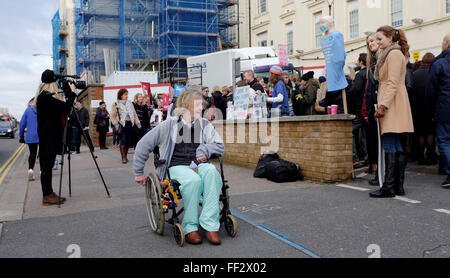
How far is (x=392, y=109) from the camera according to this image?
555cm

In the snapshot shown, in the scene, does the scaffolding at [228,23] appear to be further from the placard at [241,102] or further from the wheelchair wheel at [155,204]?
the wheelchair wheel at [155,204]

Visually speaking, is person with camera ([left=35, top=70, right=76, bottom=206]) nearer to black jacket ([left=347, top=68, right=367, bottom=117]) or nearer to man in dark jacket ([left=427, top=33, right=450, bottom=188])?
black jacket ([left=347, top=68, right=367, bottom=117])

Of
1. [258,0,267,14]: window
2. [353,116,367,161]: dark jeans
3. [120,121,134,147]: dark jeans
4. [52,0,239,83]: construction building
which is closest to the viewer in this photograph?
[353,116,367,161]: dark jeans

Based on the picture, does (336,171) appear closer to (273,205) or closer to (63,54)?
(273,205)

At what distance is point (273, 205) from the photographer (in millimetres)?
5465

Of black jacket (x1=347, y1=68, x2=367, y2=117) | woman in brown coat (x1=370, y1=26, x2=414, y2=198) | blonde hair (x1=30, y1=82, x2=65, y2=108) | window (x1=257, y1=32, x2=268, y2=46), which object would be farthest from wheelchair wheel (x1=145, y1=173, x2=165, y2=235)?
window (x1=257, y1=32, x2=268, y2=46)

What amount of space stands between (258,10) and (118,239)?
33.5 metres

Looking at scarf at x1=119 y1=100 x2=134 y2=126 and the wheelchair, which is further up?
scarf at x1=119 y1=100 x2=134 y2=126

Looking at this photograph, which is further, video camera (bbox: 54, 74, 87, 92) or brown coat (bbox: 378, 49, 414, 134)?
video camera (bbox: 54, 74, 87, 92)

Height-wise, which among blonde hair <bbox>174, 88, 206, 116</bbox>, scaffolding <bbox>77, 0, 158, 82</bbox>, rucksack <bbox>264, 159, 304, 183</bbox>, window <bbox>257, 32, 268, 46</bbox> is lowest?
rucksack <bbox>264, 159, 304, 183</bbox>

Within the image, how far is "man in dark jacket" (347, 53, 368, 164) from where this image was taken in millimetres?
7912
